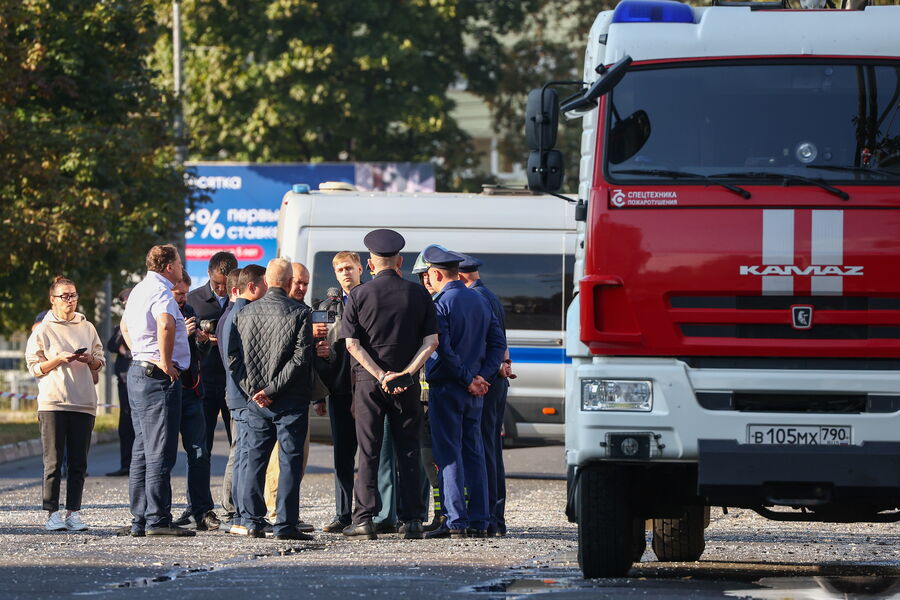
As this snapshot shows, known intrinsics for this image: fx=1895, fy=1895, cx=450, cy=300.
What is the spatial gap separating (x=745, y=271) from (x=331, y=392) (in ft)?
14.2

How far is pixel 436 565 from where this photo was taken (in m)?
9.98

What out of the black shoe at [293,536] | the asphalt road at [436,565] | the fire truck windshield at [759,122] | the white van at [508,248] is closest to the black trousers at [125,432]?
the white van at [508,248]

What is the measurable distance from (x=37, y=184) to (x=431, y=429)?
14.2 m

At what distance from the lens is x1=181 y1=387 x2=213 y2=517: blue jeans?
40.7 feet

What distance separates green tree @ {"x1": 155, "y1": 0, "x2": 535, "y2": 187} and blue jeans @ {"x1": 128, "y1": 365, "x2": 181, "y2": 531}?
25.1 meters

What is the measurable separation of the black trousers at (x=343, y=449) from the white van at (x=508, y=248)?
196 inches

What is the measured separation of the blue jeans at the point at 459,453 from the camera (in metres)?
12.0

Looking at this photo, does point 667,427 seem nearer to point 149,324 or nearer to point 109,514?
point 149,324

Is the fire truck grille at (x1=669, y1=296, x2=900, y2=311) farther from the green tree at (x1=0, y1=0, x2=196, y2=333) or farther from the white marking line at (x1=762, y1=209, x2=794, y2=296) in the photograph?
the green tree at (x1=0, y1=0, x2=196, y2=333)

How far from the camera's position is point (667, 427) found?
28.7 ft

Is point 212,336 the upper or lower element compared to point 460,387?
upper

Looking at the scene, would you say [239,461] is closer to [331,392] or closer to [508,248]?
[331,392]

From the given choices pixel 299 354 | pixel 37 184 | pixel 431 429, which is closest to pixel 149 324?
pixel 299 354

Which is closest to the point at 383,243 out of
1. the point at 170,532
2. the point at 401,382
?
the point at 401,382
